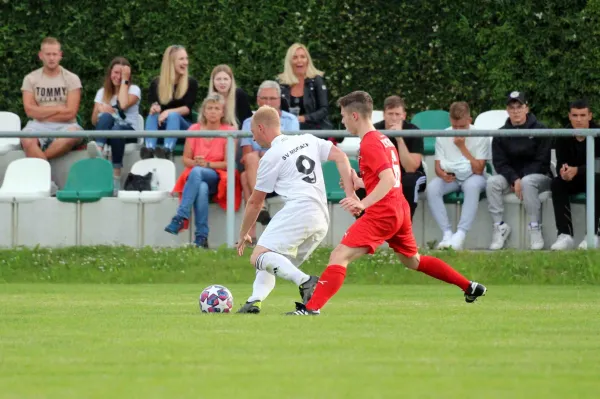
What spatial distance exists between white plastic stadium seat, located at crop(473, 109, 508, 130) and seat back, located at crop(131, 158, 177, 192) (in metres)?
4.09

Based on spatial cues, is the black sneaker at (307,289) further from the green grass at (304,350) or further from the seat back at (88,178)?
the seat back at (88,178)

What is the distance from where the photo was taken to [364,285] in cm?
1537

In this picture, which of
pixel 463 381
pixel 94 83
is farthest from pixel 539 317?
pixel 94 83

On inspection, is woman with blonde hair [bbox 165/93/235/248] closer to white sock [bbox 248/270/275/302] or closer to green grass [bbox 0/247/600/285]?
green grass [bbox 0/247/600/285]

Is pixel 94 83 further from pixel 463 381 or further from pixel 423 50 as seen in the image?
pixel 463 381

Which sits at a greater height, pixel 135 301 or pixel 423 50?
pixel 423 50

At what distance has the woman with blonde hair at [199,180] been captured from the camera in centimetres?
1602

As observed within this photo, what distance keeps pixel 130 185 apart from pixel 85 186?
496 mm

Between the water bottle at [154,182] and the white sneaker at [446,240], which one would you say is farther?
the water bottle at [154,182]

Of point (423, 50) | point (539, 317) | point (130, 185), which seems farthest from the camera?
point (423, 50)

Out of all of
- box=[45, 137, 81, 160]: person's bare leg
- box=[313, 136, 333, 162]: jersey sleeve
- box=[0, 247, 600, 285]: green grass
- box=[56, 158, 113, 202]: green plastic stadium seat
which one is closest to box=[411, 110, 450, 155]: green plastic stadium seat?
box=[0, 247, 600, 285]: green grass

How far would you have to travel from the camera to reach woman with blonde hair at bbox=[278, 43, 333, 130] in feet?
57.9

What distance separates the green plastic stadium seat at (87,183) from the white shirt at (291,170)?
5.46 metres

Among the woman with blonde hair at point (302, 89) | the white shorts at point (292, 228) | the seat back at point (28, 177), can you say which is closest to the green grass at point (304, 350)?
the white shorts at point (292, 228)
